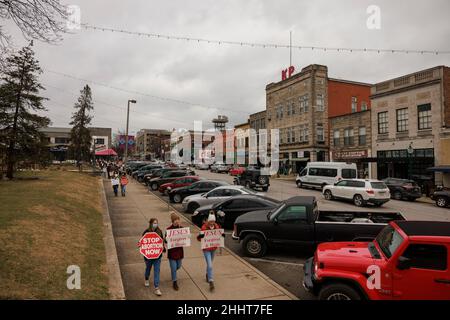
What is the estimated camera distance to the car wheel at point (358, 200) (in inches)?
774

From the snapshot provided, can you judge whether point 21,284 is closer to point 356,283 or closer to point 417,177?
point 356,283

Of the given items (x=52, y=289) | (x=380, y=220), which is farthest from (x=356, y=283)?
(x=52, y=289)

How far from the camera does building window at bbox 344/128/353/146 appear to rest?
121ft

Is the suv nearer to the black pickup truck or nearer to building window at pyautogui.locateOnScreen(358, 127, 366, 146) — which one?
building window at pyautogui.locateOnScreen(358, 127, 366, 146)

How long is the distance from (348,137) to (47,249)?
35.4 m

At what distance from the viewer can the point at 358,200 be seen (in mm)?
19906

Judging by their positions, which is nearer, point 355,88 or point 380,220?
point 380,220

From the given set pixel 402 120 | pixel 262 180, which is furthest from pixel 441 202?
pixel 262 180

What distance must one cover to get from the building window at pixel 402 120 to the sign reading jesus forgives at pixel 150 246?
29.6m

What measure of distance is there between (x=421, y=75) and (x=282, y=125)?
24.6 meters

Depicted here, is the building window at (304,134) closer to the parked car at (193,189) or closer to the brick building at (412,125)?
the brick building at (412,125)

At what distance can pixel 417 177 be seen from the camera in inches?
1105

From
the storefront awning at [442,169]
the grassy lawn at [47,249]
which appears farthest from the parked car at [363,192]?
the grassy lawn at [47,249]
